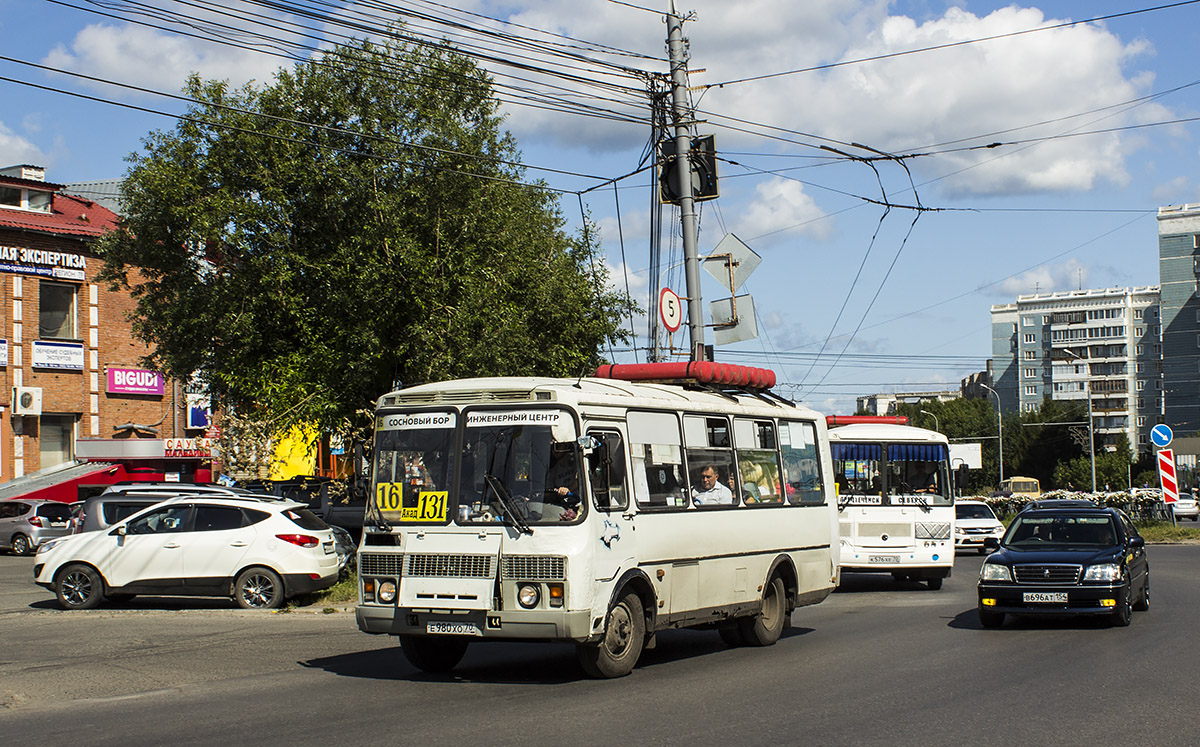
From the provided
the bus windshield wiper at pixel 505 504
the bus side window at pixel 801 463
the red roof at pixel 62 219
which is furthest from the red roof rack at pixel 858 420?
the red roof at pixel 62 219

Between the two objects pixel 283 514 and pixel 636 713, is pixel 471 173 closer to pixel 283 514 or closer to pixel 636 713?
pixel 283 514

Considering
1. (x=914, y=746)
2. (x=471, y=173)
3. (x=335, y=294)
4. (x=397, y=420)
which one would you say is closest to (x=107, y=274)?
(x=335, y=294)

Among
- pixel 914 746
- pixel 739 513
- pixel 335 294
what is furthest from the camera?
pixel 335 294

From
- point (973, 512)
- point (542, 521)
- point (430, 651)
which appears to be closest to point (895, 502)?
point (430, 651)

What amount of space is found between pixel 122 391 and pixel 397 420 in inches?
1433

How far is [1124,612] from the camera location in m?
14.5

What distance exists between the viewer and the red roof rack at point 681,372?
528 inches

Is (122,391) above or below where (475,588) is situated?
above

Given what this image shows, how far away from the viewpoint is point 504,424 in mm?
10578

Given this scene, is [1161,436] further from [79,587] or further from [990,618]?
[79,587]

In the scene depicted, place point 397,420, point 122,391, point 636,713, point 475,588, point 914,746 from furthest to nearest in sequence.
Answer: point 122,391, point 397,420, point 475,588, point 636,713, point 914,746

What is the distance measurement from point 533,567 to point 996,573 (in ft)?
23.6

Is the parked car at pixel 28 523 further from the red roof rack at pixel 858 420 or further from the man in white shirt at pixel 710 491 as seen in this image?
the man in white shirt at pixel 710 491

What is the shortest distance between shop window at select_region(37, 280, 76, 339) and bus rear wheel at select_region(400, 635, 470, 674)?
1385 inches
